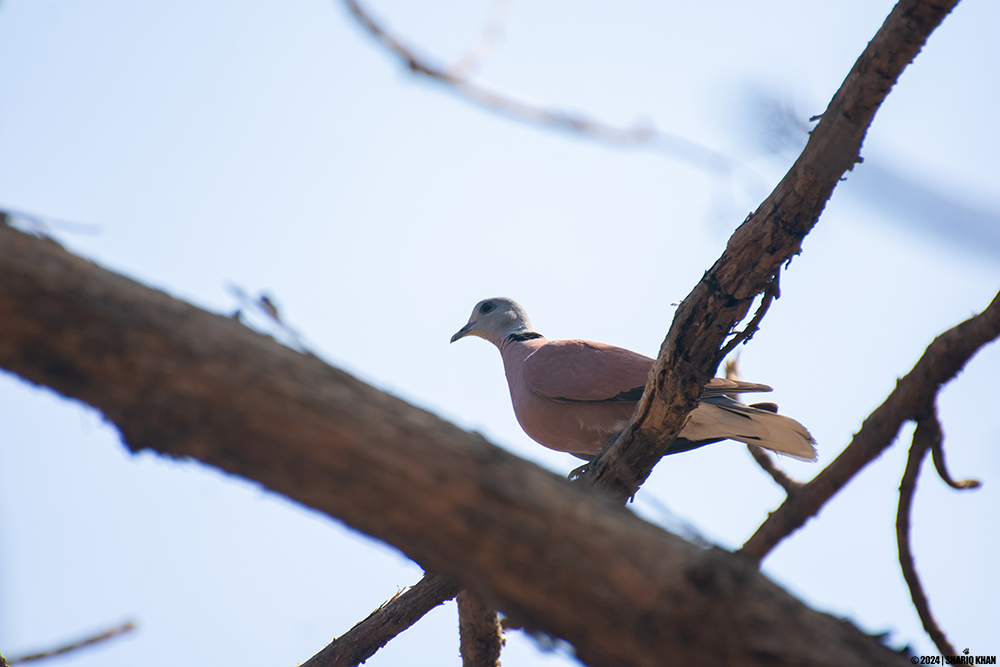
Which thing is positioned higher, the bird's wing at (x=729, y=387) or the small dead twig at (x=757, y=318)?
the bird's wing at (x=729, y=387)

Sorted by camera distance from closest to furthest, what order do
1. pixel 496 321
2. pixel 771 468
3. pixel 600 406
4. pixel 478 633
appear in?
pixel 478 633
pixel 771 468
pixel 600 406
pixel 496 321

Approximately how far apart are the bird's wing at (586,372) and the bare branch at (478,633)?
1.40 meters

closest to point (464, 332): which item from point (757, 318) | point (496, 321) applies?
point (496, 321)

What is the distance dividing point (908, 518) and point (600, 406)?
281 cm

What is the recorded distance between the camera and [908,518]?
155cm

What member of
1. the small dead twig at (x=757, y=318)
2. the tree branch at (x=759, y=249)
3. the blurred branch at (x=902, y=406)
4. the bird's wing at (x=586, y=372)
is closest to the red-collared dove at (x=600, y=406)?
the bird's wing at (x=586, y=372)

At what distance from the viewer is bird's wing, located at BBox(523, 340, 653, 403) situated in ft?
14.0

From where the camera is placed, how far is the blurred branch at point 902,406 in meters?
1.43

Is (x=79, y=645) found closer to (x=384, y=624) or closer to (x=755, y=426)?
(x=384, y=624)

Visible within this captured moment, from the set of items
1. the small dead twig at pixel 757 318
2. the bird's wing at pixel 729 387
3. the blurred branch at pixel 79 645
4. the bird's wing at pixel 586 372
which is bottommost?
the blurred branch at pixel 79 645

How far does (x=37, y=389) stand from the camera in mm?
1324

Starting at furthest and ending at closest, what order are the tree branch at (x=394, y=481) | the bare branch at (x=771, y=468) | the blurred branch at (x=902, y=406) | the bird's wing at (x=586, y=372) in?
the bird's wing at (x=586, y=372) → the bare branch at (x=771, y=468) → the blurred branch at (x=902, y=406) → the tree branch at (x=394, y=481)

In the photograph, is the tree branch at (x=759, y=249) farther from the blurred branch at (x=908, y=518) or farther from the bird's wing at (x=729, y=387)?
the blurred branch at (x=908, y=518)

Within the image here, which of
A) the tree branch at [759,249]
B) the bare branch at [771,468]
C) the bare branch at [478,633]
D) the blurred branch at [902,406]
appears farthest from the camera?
the bare branch at [771,468]
